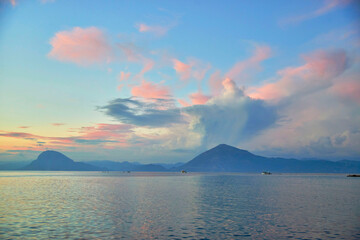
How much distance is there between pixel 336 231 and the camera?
3641 cm

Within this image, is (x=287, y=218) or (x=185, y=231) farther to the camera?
(x=287, y=218)

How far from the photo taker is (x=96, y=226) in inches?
1500

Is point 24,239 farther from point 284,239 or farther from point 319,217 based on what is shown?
point 319,217

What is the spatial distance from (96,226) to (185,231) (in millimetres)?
13108

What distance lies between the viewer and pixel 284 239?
32.4 meters

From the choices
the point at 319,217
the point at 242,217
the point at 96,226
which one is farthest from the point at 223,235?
the point at 319,217

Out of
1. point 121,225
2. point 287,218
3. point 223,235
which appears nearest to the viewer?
point 223,235

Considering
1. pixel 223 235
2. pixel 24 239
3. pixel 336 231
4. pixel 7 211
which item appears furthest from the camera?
pixel 7 211

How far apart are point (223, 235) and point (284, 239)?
7.42 m

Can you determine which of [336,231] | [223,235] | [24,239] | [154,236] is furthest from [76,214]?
[336,231]

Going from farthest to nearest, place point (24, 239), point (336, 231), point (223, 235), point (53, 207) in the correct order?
point (53, 207), point (336, 231), point (223, 235), point (24, 239)

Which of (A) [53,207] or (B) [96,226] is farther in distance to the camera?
(A) [53,207]

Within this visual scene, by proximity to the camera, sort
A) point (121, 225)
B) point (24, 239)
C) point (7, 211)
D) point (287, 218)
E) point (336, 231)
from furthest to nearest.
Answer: point (7, 211)
point (287, 218)
point (121, 225)
point (336, 231)
point (24, 239)

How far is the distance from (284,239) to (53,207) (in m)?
46.2
